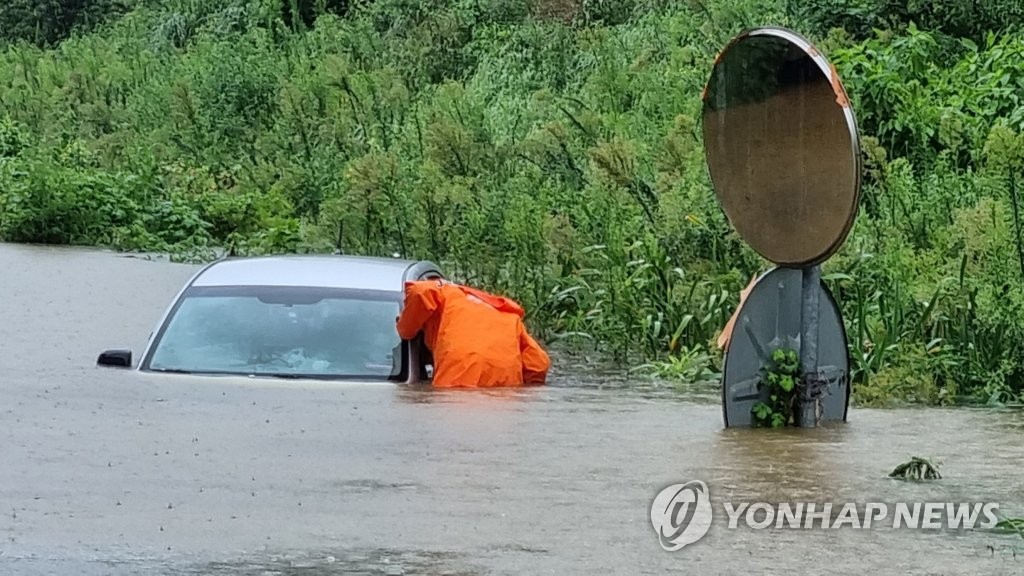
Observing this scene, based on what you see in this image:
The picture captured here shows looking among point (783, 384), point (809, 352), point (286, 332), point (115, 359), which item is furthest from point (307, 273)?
point (809, 352)

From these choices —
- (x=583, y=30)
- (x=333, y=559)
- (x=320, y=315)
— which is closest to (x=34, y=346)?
(x=320, y=315)

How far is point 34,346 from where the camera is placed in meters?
13.4

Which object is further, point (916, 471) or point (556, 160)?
point (556, 160)

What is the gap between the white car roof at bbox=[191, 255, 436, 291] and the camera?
34.5ft

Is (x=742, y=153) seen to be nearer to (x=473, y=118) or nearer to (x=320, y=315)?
(x=320, y=315)

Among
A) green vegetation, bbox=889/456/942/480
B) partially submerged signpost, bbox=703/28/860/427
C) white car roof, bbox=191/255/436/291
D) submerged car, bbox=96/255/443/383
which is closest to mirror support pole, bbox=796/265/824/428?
partially submerged signpost, bbox=703/28/860/427

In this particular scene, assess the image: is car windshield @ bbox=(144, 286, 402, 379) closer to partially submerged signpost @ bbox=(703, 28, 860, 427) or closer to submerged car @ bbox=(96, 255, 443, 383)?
submerged car @ bbox=(96, 255, 443, 383)

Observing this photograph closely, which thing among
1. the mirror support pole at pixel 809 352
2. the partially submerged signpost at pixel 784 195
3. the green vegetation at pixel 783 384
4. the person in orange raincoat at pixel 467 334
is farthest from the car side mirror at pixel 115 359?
the mirror support pole at pixel 809 352

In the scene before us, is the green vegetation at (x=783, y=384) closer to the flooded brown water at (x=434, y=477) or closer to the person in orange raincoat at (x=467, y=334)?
the flooded brown water at (x=434, y=477)

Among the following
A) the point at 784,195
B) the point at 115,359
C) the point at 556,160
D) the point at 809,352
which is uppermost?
the point at 556,160

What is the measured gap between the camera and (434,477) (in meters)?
7.36

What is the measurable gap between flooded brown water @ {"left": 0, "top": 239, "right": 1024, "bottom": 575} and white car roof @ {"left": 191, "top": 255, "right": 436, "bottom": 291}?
80 cm

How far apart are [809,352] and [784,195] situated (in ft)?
2.46

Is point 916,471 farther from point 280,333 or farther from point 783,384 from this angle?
point 280,333
